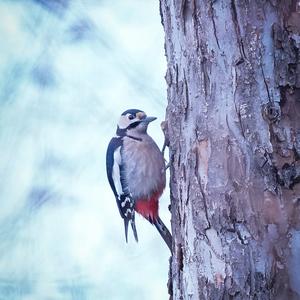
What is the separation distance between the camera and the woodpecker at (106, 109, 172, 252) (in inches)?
116

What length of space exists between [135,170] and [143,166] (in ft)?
0.30

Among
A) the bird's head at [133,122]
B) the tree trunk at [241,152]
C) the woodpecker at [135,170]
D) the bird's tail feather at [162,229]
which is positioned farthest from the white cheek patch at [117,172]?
the tree trunk at [241,152]

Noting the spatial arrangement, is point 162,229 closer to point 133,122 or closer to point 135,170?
point 135,170

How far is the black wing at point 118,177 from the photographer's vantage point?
312 cm

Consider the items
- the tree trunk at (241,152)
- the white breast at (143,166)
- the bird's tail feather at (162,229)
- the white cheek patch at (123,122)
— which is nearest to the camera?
the tree trunk at (241,152)

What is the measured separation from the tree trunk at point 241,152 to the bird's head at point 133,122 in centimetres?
126

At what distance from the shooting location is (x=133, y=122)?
3.07 m

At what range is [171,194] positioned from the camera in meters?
1.90

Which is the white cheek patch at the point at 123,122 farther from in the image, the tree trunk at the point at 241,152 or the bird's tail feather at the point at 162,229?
the tree trunk at the point at 241,152

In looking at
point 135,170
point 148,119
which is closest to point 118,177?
point 135,170

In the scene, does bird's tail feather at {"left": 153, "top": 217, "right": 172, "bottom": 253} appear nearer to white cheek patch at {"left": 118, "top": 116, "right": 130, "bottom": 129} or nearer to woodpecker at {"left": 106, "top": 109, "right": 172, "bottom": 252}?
woodpecker at {"left": 106, "top": 109, "right": 172, "bottom": 252}

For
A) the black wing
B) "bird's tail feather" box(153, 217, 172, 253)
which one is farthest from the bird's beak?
"bird's tail feather" box(153, 217, 172, 253)

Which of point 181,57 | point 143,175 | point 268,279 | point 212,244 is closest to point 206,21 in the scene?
point 181,57

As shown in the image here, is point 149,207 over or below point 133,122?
below
